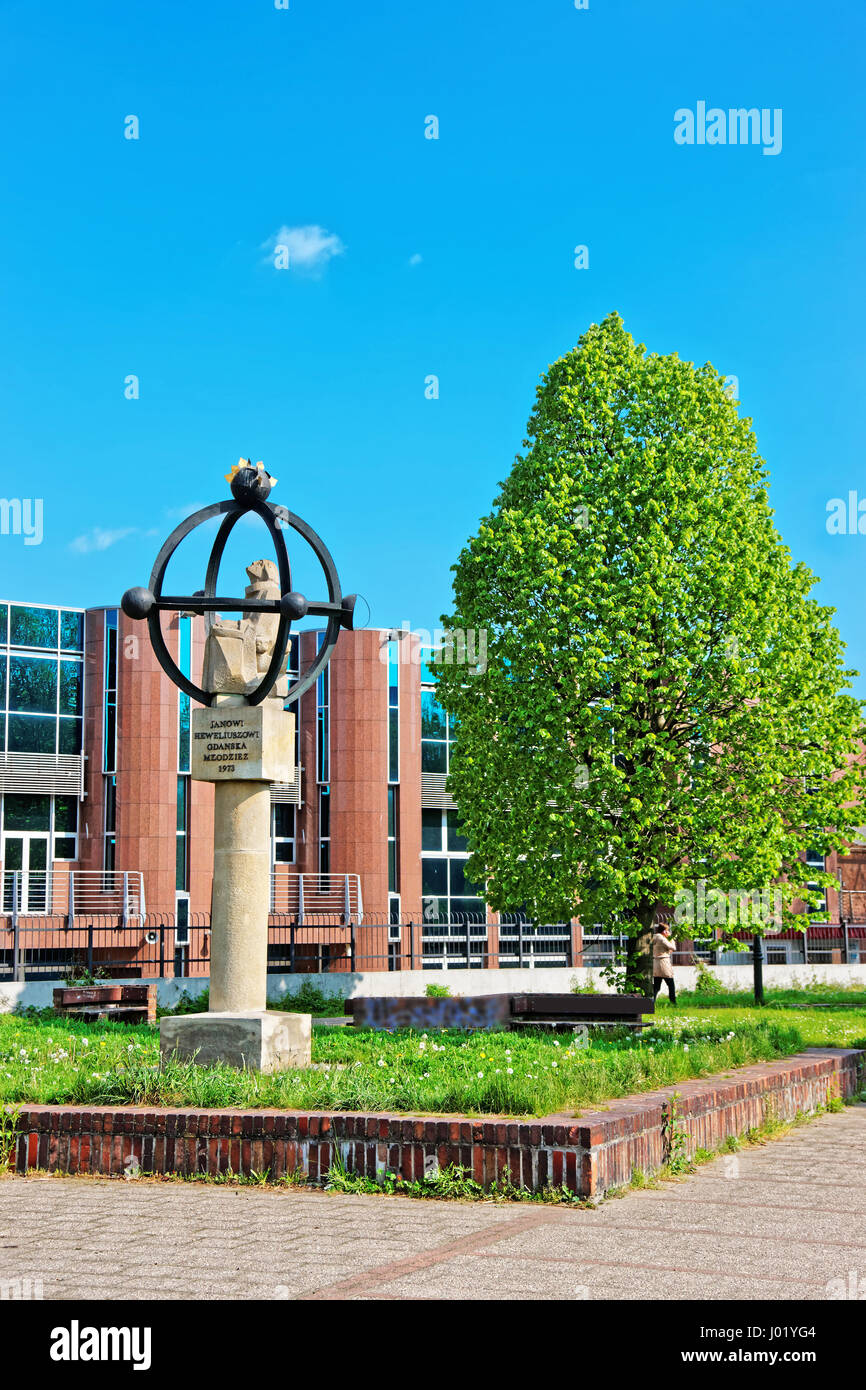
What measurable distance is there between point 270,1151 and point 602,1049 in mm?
4412

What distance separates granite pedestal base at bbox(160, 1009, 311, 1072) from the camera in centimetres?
973

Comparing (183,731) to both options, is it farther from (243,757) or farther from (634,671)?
(243,757)

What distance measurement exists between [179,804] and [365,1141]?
100ft

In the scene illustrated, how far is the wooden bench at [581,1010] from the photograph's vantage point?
14383mm

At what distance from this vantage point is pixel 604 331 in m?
19.9

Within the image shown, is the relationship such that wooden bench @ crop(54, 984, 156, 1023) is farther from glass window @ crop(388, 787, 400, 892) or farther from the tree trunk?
glass window @ crop(388, 787, 400, 892)

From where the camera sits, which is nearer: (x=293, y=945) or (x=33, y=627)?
(x=293, y=945)

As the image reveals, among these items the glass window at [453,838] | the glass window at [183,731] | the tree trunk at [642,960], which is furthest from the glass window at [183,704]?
the tree trunk at [642,960]

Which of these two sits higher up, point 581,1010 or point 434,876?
point 434,876

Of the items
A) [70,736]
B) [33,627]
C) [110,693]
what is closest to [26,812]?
[70,736]

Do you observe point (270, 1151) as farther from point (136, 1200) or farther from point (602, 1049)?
point (602, 1049)

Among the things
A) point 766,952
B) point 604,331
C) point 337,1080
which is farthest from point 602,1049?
point 766,952

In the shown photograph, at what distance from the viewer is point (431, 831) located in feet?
140
